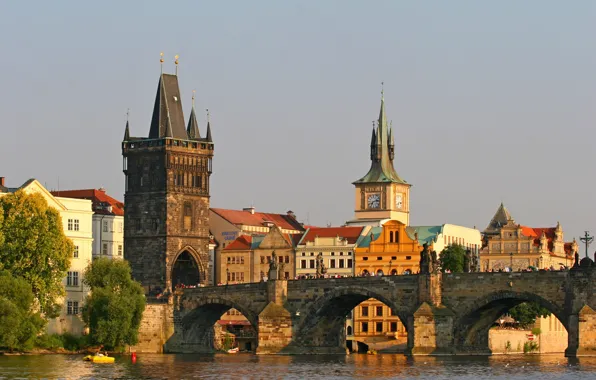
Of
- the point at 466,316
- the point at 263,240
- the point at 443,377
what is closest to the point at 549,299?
the point at 466,316

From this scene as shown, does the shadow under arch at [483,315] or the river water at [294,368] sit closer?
the river water at [294,368]

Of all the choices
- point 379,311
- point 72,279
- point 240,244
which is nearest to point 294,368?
point 72,279

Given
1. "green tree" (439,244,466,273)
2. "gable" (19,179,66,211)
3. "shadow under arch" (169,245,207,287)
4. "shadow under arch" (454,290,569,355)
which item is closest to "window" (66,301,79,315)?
"gable" (19,179,66,211)

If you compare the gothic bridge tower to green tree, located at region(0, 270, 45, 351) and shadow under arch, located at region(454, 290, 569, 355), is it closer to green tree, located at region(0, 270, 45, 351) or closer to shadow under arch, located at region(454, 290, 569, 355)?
green tree, located at region(0, 270, 45, 351)

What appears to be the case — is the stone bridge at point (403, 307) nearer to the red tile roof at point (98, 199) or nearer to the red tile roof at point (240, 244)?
the red tile roof at point (98, 199)

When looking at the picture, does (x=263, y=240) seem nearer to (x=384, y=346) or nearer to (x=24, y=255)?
(x=384, y=346)

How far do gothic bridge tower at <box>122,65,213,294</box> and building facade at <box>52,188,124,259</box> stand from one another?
68.2 inches

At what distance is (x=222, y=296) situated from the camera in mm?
152875

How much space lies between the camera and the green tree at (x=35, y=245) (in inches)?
5482

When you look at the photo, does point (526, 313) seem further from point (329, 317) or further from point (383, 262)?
point (329, 317)

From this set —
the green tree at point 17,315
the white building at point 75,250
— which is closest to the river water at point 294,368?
the green tree at point 17,315

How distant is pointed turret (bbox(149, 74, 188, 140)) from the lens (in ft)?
543

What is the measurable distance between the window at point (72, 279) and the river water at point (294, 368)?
33.9 feet

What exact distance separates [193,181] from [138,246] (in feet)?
25.2
